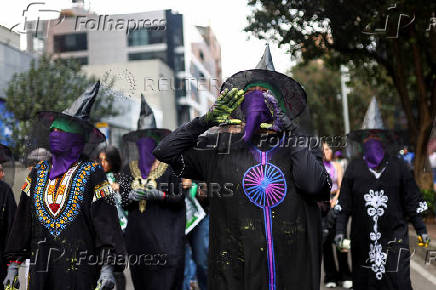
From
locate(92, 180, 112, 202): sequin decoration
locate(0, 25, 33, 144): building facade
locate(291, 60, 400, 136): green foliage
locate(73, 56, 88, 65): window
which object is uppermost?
locate(291, 60, 400, 136): green foliage

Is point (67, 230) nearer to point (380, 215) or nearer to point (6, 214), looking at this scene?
point (6, 214)

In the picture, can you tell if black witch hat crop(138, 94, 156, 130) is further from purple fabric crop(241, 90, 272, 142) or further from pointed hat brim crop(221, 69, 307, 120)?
purple fabric crop(241, 90, 272, 142)

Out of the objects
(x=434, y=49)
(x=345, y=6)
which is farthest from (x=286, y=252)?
(x=434, y=49)

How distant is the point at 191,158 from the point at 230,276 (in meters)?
0.76

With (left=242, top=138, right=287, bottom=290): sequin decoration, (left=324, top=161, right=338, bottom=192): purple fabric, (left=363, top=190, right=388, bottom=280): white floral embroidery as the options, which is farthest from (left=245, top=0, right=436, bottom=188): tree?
(left=242, top=138, right=287, bottom=290): sequin decoration

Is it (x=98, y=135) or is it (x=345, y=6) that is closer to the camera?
(x=98, y=135)

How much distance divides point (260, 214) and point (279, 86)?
80 centimetres

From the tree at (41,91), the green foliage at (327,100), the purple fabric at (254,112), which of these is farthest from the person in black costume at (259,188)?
the green foliage at (327,100)

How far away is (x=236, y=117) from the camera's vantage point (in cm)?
372

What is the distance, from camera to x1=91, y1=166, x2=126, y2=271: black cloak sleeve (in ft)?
13.5

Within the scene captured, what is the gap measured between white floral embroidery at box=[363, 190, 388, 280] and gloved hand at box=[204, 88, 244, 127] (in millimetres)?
3037

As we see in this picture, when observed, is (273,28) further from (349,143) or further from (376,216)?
(376,216)

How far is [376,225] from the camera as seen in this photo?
609 centimetres

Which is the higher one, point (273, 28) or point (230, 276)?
point (273, 28)
